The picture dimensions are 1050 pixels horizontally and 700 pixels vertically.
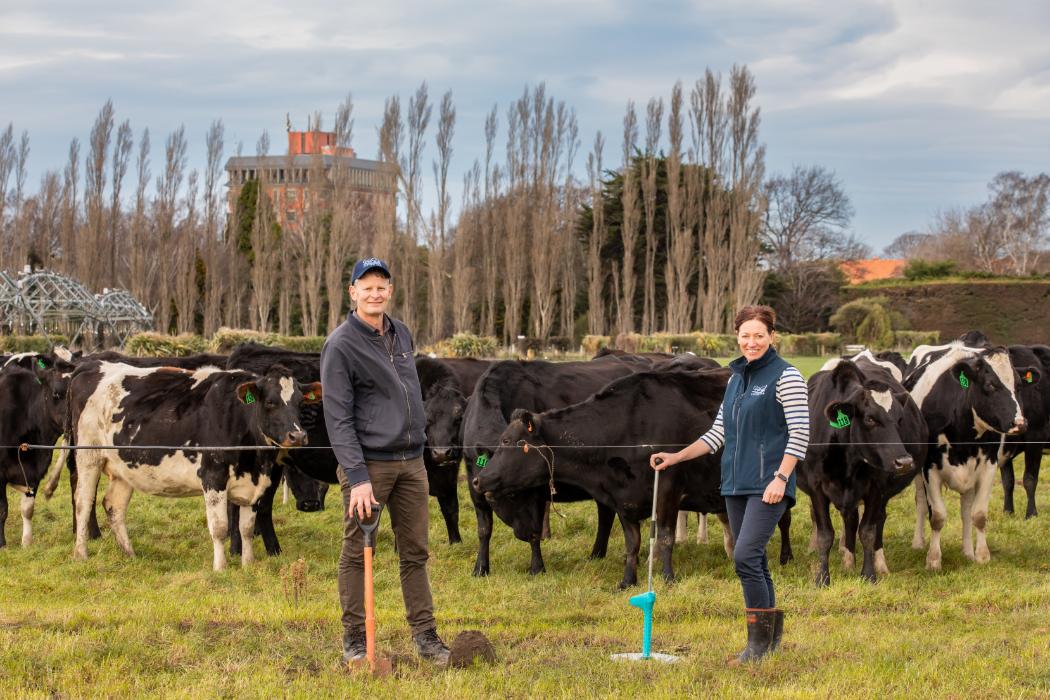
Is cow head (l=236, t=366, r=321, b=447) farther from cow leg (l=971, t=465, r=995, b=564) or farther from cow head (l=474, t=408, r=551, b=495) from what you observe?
cow leg (l=971, t=465, r=995, b=564)

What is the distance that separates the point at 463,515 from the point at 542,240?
39287mm

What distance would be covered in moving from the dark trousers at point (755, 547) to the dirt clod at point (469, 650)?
1.44 metres

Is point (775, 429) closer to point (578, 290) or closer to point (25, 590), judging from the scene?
point (25, 590)

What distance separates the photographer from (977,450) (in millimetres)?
9586

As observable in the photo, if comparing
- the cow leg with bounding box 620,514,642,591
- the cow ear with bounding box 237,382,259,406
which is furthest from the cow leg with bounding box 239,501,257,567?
the cow leg with bounding box 620,514,642,591

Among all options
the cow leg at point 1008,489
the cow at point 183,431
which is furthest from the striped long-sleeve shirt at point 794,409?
the cow leg at point 1008,489

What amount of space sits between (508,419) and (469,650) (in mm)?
4235

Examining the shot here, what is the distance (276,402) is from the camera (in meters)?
8.82

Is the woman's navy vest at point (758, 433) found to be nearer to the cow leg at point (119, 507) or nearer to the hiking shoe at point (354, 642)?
the hiking shoe at point (354, 642)

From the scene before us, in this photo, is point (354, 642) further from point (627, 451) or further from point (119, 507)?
point (119, 507)

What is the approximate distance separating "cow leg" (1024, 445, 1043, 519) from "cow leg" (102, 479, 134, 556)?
9403 millimetres

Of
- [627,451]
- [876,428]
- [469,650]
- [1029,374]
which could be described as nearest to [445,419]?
[627,451]

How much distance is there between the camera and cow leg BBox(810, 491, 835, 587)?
8.35 metres

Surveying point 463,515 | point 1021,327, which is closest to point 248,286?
point 1021,327
